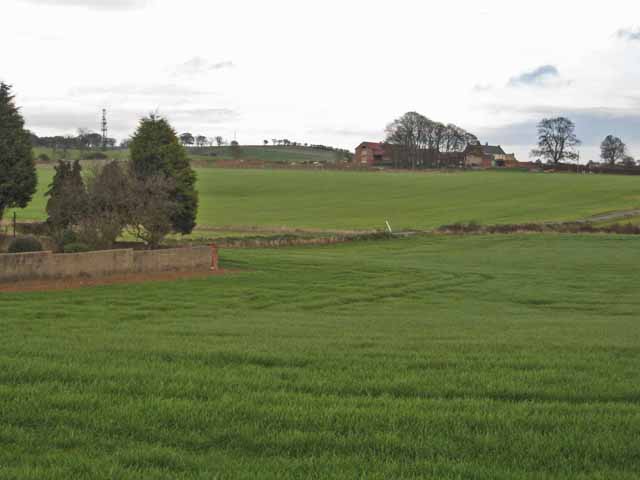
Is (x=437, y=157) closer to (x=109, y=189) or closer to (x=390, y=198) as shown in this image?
(x=390, y=198)

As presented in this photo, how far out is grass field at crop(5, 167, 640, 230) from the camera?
68812mm

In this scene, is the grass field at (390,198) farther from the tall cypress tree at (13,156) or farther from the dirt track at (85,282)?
the dirt track at (85,282)

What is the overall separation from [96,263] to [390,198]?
2774 inches

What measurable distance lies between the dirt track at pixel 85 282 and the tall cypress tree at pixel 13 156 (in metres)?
12.8

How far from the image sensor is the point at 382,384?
7.63m

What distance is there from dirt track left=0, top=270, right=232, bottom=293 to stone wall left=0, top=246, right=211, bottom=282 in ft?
0.74

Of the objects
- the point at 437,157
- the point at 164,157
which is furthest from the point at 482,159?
the point at 164,157

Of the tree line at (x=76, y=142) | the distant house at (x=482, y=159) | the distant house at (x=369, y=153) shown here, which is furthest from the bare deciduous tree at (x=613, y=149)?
the tree line at (x=76, y=142)

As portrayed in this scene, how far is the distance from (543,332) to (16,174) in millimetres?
27618

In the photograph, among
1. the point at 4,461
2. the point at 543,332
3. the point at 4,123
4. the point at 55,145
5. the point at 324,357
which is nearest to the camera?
the point at 4,461

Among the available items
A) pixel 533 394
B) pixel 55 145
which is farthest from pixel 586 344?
pixel 55 145

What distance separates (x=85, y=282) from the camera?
22047 mm

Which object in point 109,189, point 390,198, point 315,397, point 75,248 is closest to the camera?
point 315,397

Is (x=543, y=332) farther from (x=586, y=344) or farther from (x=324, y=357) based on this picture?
(x=324, y=357)
